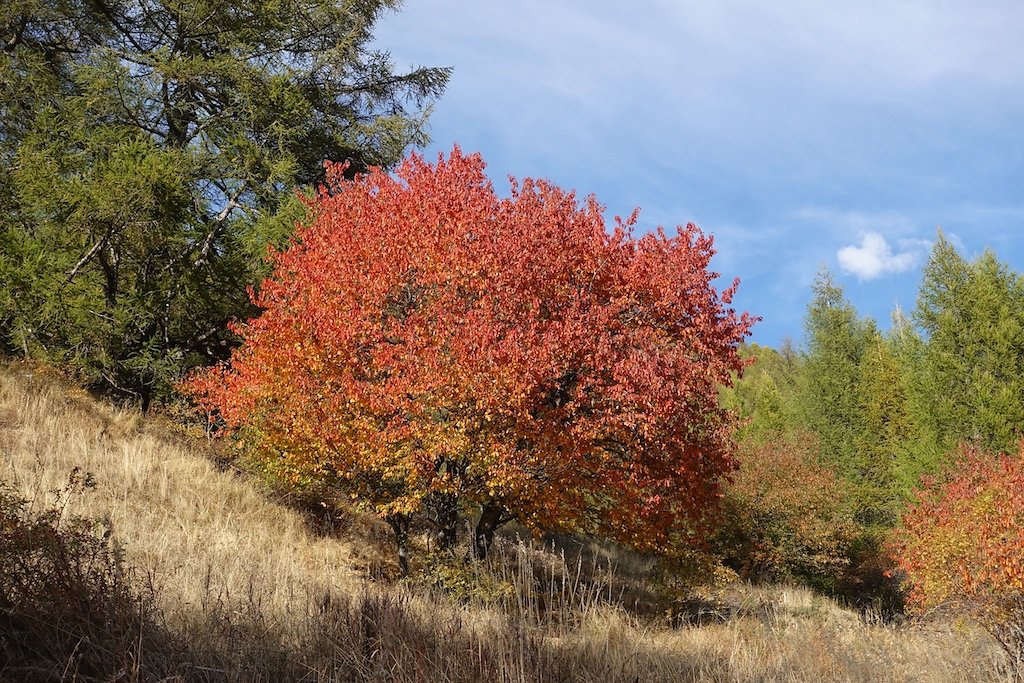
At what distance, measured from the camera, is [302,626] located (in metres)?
6.11

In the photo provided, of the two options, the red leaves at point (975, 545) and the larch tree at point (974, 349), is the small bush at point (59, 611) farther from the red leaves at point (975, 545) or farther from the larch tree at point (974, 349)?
the larch tree at point (974, 349)

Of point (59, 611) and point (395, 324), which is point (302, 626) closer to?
point (59, 611)

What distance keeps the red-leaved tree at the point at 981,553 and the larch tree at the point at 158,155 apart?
14.9 metres

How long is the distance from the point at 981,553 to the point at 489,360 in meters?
8.45

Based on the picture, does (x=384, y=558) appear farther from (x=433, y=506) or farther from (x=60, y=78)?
(x=60, y=78)

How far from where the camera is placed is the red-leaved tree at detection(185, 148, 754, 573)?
1016cm

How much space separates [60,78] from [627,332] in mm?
17718

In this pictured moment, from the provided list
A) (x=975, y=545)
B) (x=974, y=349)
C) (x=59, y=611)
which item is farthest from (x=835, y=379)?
(x=59, y=611)

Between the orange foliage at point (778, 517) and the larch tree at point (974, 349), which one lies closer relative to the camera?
the orange foliage at point (778, 517)

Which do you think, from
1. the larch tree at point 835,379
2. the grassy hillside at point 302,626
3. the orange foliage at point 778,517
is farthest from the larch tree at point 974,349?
the grassy hillside at point 302,626

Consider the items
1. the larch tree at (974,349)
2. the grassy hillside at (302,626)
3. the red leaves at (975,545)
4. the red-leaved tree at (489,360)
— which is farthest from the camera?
the larch tree at (974,349)

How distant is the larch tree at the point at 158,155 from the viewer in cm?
1605

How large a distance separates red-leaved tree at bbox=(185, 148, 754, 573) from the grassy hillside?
5.85ft

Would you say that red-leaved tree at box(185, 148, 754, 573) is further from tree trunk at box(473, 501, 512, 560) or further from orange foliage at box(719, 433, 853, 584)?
orange foliage at box(719, 433, 853, 584)
